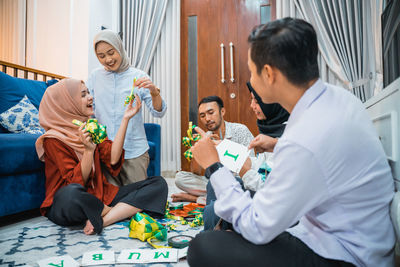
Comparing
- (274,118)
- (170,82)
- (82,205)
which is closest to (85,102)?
(82,205)

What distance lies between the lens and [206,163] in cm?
85

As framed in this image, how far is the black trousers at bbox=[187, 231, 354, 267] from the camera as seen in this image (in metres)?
0.68

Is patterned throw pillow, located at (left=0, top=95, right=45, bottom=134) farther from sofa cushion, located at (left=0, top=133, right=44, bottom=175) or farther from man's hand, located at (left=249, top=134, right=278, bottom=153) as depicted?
man's hand, located at (left=249, top=134, right=278, bottom=153)

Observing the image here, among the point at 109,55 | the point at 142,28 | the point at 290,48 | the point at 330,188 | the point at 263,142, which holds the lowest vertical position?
the point at 330,188

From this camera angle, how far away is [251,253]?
70 centimetres

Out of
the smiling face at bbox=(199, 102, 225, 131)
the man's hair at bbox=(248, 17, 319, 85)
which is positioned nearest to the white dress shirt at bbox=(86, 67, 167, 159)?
the smiling face at bbox=(199, 102, 225, 131)

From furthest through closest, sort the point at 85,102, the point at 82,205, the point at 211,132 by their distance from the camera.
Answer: the point at 211,132 → the point at 85,102 → the point at 82,205

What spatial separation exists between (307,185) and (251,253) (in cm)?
24

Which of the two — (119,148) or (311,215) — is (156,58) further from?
(311,215)

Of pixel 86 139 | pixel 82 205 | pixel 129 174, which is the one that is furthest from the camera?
pixel 129 174

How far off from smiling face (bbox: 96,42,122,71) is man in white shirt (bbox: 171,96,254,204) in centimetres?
75

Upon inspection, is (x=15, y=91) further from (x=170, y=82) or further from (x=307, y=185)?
(x=307, y=185)

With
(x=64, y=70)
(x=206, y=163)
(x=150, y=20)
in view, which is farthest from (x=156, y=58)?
(x=206, y=163)

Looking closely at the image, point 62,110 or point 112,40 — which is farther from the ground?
point 112,40
